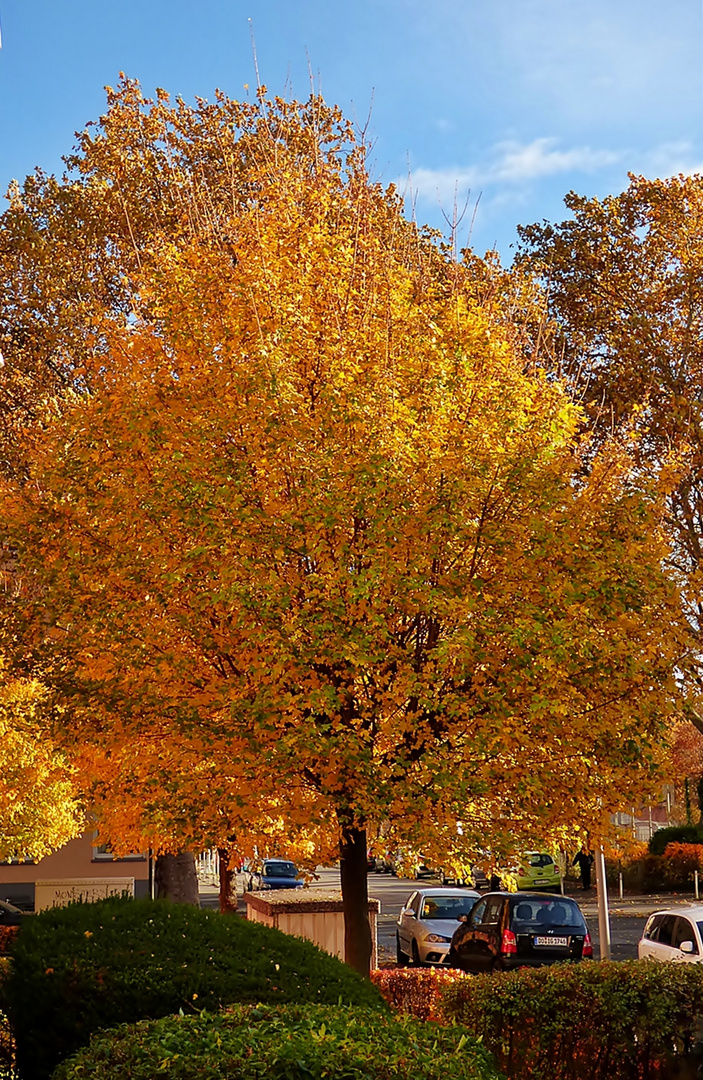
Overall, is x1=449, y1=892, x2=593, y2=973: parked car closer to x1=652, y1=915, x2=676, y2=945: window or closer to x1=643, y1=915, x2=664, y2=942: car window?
x1=643, y1=915, x2=664, y2=942: car window

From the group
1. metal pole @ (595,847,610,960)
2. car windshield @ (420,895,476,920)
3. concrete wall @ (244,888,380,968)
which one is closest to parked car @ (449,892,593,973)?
metal pole @ (595,847,610,960)

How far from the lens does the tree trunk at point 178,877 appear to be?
20567 millimetres

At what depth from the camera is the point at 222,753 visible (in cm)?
1058

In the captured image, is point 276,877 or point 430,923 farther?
point 276,877

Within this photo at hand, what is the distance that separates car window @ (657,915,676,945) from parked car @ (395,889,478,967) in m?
5.92

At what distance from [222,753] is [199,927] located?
3.61m

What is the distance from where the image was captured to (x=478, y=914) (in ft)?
65.6

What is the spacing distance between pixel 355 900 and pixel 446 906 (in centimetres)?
1254

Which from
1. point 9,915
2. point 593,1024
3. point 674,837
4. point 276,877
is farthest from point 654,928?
point 276,877

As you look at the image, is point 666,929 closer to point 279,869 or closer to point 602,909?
point 602,909

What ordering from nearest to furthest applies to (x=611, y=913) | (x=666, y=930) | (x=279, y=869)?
1. (x=666, y=930)
2. (x=611, y=913)
3. (x=279, y=869)

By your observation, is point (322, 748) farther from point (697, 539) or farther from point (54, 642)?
point (697, 539)

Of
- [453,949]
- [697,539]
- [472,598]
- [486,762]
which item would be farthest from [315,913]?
[697,539]

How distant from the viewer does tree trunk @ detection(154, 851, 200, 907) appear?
810 inches
